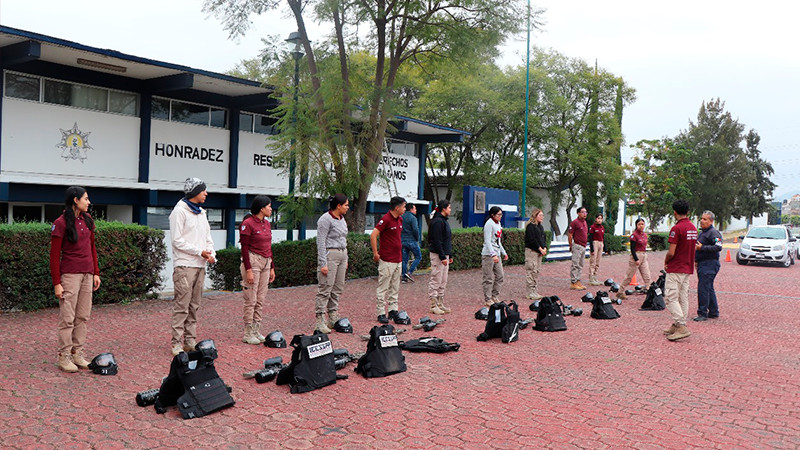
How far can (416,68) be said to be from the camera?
720 inches

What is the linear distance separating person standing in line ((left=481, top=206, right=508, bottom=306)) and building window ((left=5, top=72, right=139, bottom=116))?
12165 millimetres

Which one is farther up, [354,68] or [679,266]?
[354,68]

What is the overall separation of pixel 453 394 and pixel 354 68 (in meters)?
11.8

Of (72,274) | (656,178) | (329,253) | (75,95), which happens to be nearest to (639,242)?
(329,253)

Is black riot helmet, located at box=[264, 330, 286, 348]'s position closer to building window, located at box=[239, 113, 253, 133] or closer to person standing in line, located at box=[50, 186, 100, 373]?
person standing in line, located at box=[50, 186, 100, 373]

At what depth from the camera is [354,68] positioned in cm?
1595

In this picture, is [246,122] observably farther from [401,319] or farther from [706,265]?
[706,265]

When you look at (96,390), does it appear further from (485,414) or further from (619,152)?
(619,152)

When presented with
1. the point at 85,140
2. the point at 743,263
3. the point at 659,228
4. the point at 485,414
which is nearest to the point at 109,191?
the point at 85,140

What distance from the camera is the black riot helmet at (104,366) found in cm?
599

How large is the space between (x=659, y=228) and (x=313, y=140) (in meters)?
54.0

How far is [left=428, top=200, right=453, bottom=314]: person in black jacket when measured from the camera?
10.3 meters

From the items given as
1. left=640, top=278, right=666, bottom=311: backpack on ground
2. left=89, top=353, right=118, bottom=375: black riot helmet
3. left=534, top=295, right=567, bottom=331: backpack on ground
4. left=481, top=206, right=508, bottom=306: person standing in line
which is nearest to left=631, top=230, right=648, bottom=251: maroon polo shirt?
left=640, top=278, right=666, bottom=311: backpack on ground

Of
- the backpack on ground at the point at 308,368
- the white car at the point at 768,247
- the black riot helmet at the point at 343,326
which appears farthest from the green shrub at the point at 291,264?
the white car at the point at 768,247
